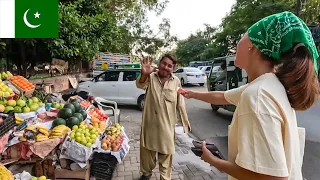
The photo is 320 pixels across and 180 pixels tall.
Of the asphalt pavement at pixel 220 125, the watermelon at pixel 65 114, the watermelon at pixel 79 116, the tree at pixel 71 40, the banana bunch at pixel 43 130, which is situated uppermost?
the tree at pixel 71 40

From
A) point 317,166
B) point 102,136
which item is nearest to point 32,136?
point 102,136

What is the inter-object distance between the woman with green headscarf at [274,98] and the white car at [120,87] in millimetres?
7215

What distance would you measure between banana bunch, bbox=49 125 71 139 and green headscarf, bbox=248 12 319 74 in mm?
2642

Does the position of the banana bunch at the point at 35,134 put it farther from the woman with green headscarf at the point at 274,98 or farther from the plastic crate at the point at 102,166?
the woman with green headscarf at the point at 274,98

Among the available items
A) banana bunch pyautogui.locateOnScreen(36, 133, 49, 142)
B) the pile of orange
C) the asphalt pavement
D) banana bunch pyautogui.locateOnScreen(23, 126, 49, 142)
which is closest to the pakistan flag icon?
the pile of orange

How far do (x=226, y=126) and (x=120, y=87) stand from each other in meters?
4.08

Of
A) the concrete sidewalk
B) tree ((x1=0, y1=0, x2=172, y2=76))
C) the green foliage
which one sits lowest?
the concrete sidewalk

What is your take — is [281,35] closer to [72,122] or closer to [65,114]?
[72,122]

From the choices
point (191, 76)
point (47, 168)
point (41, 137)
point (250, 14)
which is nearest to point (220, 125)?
point (47, 168)

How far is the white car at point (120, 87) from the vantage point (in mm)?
8086

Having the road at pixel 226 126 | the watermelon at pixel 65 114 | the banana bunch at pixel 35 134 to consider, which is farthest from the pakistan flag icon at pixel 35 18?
the road at pixel 226 126

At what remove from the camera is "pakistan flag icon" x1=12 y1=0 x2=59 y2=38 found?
386 centimetres

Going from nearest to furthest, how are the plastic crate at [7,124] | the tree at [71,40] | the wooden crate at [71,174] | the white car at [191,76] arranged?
the plastic crate at [7,124] → the wooden crate at [71,174] → the tree at [71,40] → the white car at [191,76]

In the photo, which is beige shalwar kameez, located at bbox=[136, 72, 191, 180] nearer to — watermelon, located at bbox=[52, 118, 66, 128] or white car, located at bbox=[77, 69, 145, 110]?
watermelon, located at bbox=[52, 118, 66, 128]
